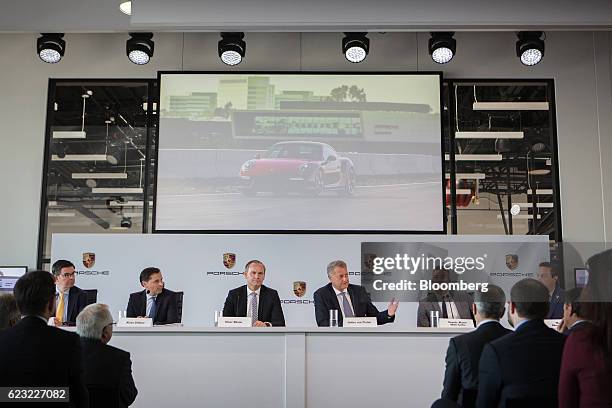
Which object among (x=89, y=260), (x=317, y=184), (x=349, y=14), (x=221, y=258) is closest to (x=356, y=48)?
(x=317, y=184)

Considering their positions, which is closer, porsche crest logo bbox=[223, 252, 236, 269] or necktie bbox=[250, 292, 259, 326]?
necktie bbox=[250, 292, 259, 326]

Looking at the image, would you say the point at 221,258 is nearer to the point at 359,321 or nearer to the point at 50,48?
the point at 359,321

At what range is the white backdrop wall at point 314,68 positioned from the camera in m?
6.68

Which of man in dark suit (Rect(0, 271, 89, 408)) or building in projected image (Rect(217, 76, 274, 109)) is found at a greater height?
building in projected image (Rect(217, 76, 274, 109))

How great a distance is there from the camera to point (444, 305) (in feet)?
18.4

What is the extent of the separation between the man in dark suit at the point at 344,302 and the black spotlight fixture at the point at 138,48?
111 inches

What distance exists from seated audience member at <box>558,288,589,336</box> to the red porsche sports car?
448 centimetres

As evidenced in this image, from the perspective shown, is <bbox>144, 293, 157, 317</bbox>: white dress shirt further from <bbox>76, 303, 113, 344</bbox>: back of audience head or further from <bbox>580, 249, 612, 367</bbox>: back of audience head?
<bbox>580, 249, 612, 367</bbox>: back of audience head

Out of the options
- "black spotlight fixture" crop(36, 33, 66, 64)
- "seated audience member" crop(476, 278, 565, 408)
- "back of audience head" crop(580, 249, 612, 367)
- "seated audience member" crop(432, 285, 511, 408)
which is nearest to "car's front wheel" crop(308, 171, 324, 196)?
"black spotlight fixture" crop(36, 33, 66, 64)

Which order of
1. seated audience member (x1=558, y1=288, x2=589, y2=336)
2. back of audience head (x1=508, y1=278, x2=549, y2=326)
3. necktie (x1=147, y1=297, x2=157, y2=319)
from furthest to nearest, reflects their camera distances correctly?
necktie (x1=147, y1=297, x2=157, y2=319) → back of audience head (x1=508, y1=278, x2=549, y2=326) → seated audience member (x1=558, y1=288, x2=589, y2=336)

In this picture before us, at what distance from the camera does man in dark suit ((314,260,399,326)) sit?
5.48 m

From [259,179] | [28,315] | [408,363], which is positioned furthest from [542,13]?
[259,179]

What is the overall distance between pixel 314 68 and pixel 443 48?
1.42m

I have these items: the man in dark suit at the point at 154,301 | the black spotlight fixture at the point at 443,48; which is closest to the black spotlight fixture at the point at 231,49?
the black spotlight fixture at the point at 443,48
